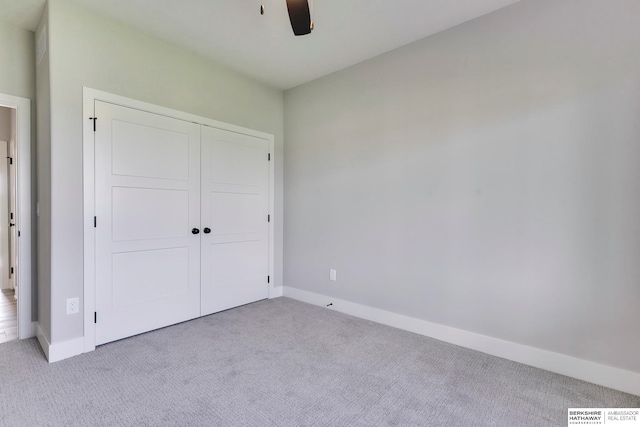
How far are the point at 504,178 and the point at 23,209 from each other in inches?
156

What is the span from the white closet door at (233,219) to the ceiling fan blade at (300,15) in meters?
1.89

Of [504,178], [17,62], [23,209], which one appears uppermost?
[17,62]

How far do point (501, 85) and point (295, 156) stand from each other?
2.30 metres

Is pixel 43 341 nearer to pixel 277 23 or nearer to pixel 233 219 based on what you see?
pixel 233 219

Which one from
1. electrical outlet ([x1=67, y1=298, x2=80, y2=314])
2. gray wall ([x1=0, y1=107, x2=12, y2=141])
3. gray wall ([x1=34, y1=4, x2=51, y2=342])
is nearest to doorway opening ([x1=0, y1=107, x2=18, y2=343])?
gray wall ([x1=0, y1=107, x2=12, y2=141])

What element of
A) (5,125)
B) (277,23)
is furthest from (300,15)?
(5,125)

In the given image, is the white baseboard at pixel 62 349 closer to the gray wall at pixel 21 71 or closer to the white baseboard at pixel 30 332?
the white baseboard at pixel 30 332

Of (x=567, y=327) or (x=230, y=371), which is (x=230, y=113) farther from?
(x=567, y=327)

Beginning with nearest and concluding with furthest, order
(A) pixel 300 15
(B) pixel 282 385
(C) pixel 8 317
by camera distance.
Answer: (A) pixel 300 15 < (B) pixel 282 385 < (C) pixel 8 317

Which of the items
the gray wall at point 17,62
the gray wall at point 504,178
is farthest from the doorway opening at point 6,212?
the gray wall at point 504,178

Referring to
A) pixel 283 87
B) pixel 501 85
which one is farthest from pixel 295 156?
pixel 501 85

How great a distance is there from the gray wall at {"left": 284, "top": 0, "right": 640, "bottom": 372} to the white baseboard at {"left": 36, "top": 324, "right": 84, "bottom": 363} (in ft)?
7.58

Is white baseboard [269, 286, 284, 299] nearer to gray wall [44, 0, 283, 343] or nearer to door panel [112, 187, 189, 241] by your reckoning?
door panel [112, 187, 189, 241]

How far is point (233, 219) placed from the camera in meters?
3.43
